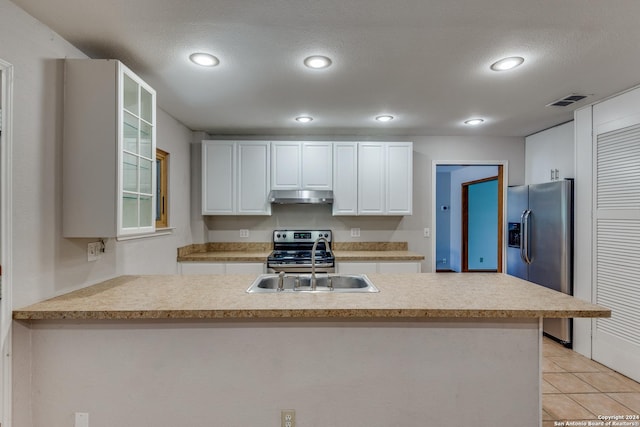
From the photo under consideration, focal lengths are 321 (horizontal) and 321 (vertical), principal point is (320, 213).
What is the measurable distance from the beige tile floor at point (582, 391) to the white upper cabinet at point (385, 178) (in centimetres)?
204

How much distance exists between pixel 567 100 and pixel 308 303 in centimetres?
299

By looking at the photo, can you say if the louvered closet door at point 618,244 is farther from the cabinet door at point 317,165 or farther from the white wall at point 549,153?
the cabinet door at point 317,165

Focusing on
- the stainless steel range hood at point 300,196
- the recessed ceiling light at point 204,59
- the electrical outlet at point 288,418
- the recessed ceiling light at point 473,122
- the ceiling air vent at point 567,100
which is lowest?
the electrical outlet at point 288,418

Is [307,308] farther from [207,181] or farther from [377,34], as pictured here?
[207,181]

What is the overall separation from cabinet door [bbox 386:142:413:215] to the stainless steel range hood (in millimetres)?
743

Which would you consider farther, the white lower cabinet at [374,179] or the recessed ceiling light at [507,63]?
the white lower cabinet at [374,179]

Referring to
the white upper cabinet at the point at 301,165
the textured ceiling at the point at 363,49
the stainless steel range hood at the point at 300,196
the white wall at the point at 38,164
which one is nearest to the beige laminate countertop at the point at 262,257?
the stainless steel range hood at the point at 300,196

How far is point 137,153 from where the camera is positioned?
81.6 inches

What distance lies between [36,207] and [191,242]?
2202 millimetres

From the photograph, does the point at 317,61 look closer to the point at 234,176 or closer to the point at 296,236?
the point at 234,176

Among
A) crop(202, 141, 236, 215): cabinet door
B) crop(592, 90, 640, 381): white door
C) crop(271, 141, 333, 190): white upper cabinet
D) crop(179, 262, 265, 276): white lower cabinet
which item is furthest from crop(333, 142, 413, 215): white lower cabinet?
crop(592, 90, 640, 381): white door

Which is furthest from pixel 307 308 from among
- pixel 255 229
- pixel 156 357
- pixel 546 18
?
pixel 255 229

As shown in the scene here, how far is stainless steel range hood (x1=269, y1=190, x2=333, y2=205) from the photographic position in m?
3.72

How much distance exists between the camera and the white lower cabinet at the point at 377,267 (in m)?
3.55
